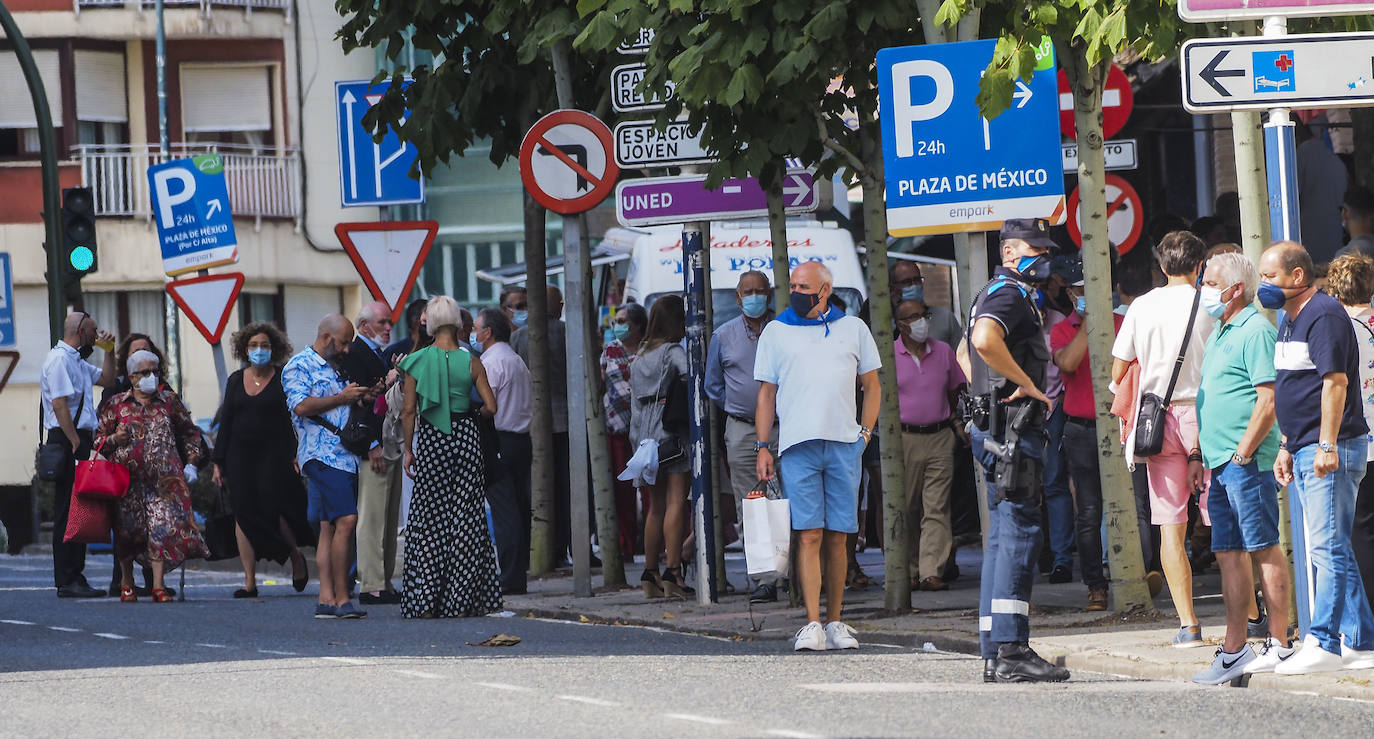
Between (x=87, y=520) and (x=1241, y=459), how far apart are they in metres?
9.19

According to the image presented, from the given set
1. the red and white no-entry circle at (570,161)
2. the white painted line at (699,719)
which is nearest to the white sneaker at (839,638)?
the white painted line at (699,719)

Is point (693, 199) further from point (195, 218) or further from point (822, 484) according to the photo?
point (195, 218)

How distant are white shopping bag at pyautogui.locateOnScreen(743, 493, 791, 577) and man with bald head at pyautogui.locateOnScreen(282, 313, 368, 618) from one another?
368 cm

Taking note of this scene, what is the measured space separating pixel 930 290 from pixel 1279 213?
Result: 24.8 m

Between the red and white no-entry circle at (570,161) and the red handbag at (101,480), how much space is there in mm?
3704

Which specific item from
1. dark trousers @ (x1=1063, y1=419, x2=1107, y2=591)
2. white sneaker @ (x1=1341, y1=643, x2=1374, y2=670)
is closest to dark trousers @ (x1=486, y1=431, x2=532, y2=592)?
dark trousers @ (x1=1063, y1=419, x2=1107, y2=591)

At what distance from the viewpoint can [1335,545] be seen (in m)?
9.64

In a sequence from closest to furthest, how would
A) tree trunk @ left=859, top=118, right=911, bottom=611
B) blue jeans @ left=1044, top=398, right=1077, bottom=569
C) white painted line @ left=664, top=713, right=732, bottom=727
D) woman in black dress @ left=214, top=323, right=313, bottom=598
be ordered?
white painted line @ left=664, top=713, right=732, bottom=727 → tree trunk @ left=859, top=118, right=911, bottom=611 → blue jeans @ left=1044, top=398, right=1077, bottom=569 → woman in black dress @ left=214, top=323, right=313, bottom=598

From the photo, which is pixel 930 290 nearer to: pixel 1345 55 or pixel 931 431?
pixel 931 431

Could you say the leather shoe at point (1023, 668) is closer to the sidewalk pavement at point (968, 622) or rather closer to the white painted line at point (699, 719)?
the sidewalk pavement at point (968, 622)

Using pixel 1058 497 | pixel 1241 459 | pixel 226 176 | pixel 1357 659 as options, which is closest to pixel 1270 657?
pixel 1357 659

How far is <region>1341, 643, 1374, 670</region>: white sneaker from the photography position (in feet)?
31.6

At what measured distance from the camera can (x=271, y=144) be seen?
39.2 meters

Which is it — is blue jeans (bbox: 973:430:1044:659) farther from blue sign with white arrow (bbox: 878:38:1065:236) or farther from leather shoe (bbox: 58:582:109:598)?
leather shoe (bbox: 58:582:109:598)
